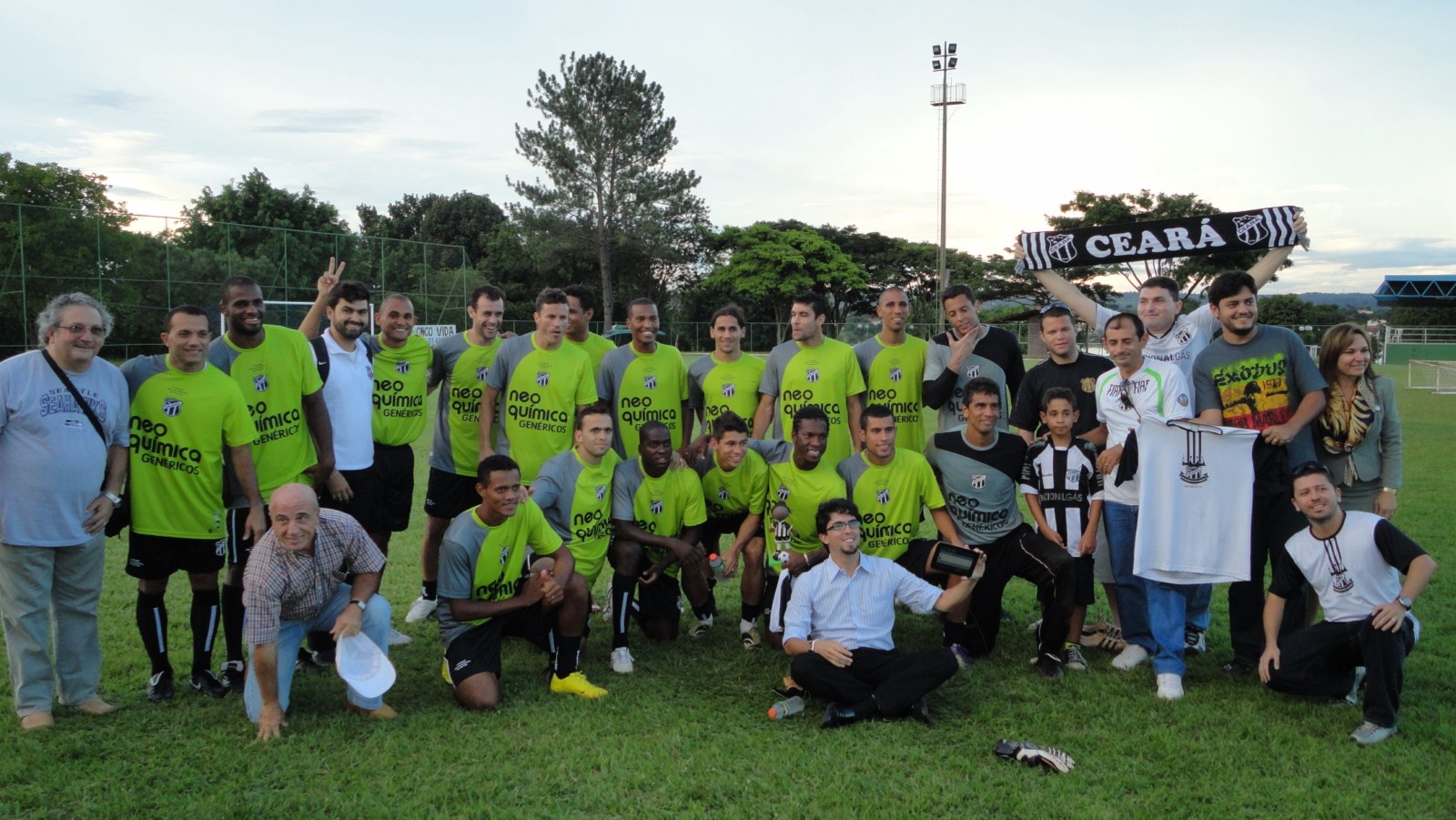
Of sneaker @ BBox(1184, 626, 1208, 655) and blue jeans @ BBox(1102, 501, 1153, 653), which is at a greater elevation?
blue jeans @ BBox(1102, 501, 1153, 653)

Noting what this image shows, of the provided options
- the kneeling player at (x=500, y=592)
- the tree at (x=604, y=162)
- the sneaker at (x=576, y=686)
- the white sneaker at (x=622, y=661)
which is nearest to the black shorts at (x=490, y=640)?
the kneeling player at (x=500, y=592)

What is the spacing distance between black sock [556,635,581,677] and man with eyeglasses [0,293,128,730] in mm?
2141

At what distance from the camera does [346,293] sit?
5.41 metres

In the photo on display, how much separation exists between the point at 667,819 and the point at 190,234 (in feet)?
93.6

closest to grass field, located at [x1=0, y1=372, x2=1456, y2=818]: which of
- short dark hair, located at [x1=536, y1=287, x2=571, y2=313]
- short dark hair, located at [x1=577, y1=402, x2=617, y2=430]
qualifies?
short dark hair, located at [x1=577, y1=402, x2=617, y2=430]

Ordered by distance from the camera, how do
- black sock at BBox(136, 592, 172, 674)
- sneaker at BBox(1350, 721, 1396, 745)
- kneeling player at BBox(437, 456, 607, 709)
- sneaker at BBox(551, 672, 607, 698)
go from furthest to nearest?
→ sneaker at BBox(551, 672, 607, 698), kneeling player at BBox(437, 456, 607, 709), black sock at BBox(136, 592, 172, 674), sneaker at BBox(1350, 721, 1396, 745)

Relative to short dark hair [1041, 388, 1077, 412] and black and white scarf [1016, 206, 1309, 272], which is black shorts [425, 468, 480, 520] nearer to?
short dark hair [1041, 388, 1077, 412]

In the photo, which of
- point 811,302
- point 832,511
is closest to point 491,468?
point 832,511

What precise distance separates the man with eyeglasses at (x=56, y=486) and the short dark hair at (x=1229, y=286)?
5390mm

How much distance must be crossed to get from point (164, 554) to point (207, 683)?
2.29 ft

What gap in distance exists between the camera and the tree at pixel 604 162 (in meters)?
47.8

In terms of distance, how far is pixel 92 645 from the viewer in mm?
4484

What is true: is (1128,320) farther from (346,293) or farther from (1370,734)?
(346,293)

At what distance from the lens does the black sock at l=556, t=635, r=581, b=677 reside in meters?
4.94
